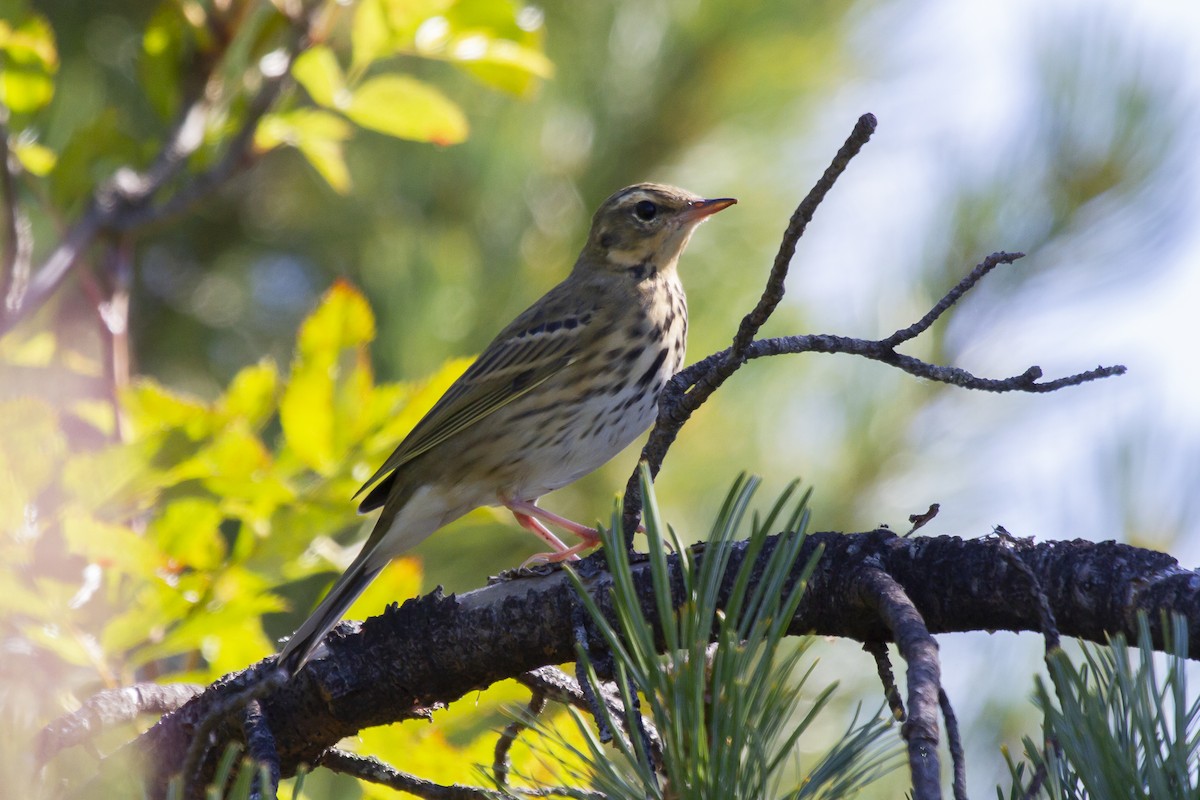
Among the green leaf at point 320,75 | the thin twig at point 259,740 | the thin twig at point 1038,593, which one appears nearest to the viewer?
the thin twig at point 1038,593

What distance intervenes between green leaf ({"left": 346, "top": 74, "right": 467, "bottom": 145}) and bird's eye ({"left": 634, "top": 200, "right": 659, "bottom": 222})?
1.76m

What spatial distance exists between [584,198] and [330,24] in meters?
2.33

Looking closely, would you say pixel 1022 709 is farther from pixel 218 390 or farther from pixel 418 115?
pixel 218 390

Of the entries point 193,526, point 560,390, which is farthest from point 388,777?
point 560,390

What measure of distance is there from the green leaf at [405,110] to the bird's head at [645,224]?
1769 millimetres

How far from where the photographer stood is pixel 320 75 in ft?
10.2

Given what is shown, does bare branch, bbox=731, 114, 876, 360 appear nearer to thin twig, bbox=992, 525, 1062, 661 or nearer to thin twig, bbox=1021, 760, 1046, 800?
Result: thin twig, bbox=992, 525, 1062, 661

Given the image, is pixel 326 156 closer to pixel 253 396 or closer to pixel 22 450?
pixel 253 396

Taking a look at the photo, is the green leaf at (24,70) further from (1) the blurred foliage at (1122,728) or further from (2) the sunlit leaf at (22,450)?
(1) the blurred foliage at (1122,728)

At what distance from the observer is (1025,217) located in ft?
16.6

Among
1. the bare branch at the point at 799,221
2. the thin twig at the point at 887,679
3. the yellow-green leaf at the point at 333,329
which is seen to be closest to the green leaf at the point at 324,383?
the yellow-green leaf at the point at 333,329

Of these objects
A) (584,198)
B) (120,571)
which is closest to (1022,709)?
(584,198)

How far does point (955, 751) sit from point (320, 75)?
2268 mm

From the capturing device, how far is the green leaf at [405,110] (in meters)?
3.10
